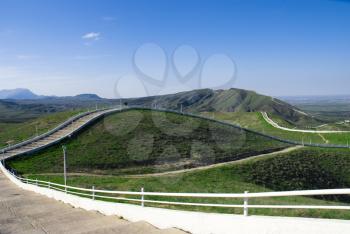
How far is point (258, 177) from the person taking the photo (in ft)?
160

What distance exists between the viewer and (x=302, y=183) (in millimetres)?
48625

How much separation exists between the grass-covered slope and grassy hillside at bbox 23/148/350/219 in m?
5.08

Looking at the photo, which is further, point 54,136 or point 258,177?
point 54,136

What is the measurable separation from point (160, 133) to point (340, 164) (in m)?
28.9

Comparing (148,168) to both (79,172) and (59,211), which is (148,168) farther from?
(59,211)

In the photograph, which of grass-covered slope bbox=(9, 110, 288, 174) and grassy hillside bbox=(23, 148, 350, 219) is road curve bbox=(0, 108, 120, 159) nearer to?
grass-covered slope bbox=(9, 110, 288, 174)

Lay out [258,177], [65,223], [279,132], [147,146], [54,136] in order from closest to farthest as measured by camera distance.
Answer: [65,223]
[258,177]
[147,146]
[54,136]
[279,132]

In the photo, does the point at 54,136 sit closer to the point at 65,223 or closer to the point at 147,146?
the point at 147,146

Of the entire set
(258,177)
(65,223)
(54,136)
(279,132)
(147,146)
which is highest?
(65,223)

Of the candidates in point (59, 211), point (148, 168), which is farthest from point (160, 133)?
point (59, 211)

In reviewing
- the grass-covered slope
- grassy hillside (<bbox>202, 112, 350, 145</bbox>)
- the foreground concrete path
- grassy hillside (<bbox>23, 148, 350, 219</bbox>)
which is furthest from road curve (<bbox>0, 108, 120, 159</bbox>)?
grassy hillside (<bbox>202, 112, 350, 145</bbox>)

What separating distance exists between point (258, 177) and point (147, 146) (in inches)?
735

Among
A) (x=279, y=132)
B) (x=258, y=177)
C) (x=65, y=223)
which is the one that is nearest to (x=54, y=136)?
(x=258, y=177)

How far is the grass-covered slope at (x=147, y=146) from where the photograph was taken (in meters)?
52.2
